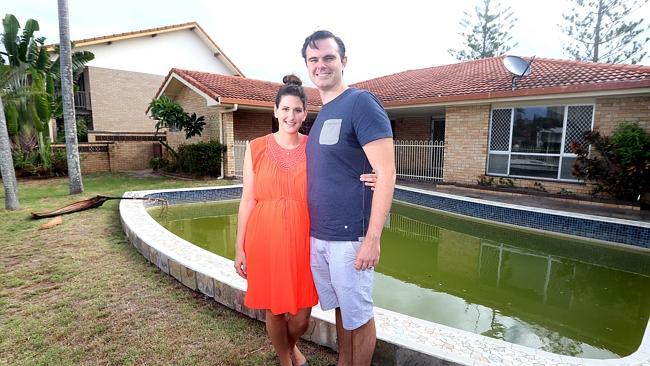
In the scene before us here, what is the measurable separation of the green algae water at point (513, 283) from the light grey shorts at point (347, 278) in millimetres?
1910

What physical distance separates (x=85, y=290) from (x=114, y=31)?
19514 mm

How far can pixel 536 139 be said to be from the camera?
8.95 meters

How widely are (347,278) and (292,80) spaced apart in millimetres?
1118

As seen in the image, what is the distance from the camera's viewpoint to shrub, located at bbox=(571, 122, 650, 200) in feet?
22.8

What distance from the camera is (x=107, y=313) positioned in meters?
2.87

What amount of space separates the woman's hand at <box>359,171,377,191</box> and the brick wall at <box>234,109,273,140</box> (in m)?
12.3

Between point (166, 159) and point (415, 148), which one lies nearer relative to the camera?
point (415, 148)

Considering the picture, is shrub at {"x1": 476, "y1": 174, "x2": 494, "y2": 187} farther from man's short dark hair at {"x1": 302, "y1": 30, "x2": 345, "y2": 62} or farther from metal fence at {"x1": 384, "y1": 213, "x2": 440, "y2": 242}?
man's short dark hair at {"x1": 302, "y1": 30, "x2": 345, "y2": 62}

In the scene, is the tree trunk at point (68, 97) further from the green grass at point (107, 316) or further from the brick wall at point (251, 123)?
the brick wall at point (251, 123)

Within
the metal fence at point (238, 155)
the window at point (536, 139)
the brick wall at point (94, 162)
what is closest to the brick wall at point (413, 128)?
the window at point (536, 139)

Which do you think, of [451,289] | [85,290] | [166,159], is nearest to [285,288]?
[85,290]

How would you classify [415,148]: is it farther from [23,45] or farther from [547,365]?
[23,45]

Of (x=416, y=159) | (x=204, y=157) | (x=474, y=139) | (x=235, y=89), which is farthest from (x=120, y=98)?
(x=474, y=139)

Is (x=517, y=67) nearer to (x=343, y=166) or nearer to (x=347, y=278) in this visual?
(x=343, y=166)
